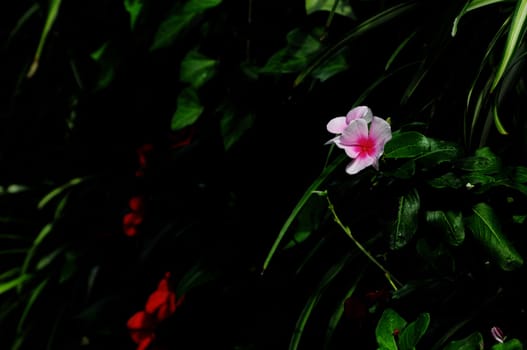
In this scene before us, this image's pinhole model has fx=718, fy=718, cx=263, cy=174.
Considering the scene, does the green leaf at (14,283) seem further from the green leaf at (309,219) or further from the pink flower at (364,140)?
the pink flower at (364,140)

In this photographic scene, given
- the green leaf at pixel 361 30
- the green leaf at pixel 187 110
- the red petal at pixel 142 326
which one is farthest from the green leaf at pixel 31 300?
the green leaf at pixel 361 30

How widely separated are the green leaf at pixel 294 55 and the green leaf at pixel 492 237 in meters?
0.52

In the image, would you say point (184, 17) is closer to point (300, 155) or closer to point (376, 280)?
point (300, 155)

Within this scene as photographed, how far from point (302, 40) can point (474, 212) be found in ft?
1.87

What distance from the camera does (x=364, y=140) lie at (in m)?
0.94

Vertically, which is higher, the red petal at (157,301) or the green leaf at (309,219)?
the green leaf at (309,219)

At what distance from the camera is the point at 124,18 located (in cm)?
189

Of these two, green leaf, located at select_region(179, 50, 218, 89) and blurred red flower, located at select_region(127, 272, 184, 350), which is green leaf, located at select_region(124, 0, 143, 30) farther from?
blurred red flower, located at select_region(127, 272, 184, 350)

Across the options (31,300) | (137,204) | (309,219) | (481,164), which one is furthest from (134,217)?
(481,164)

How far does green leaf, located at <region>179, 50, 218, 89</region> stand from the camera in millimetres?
1560

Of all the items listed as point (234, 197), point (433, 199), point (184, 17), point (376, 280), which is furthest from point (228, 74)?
point (433, 199)

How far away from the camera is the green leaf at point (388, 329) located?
2.88 ft

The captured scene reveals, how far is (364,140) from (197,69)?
0.70 m

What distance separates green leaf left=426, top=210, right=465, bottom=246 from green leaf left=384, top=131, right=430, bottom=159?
0.09 metres
